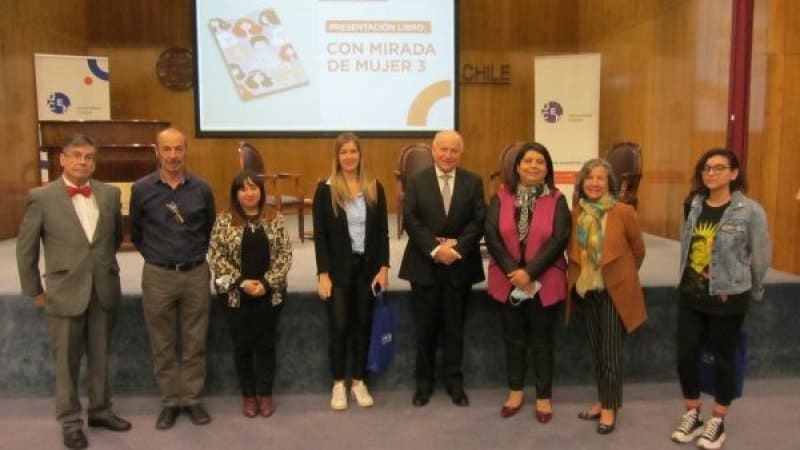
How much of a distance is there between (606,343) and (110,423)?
2.37 metres

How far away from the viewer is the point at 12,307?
375 centimetres

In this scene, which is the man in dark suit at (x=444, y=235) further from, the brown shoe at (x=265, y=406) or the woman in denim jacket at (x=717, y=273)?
the woman in denim jacket at (x=717, y=273)

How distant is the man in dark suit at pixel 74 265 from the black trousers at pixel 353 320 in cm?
103

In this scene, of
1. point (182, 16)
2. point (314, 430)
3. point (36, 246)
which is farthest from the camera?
point (182, 16)

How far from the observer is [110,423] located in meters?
3.29

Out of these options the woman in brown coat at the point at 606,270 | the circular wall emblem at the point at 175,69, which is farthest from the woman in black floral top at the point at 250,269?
the circular wall emblem at the point at 175,69

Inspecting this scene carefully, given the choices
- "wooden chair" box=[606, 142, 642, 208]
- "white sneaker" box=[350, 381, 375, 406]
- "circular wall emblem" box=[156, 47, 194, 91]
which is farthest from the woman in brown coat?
"circular wall emblem" box=[156, 47, 194, 91]

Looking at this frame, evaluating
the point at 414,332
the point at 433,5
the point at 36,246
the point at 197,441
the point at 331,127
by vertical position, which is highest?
the point at 433,5

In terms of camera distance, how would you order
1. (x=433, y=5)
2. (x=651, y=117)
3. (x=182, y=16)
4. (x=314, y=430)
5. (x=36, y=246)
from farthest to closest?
(x=182, y=16) → (x=433, y=5) → (x=651, y=117) → (x=314, y=430) → (x=36, y=246)

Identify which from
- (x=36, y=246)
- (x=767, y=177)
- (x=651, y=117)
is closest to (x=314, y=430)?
(x=36, y=246)

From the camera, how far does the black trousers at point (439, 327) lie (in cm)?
343

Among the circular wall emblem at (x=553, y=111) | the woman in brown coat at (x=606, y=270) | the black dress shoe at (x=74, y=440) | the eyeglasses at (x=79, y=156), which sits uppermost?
the circular wall emblem at (x=553, y=111)

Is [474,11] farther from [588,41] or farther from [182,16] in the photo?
[182,16]

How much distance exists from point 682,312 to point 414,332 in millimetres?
1430
